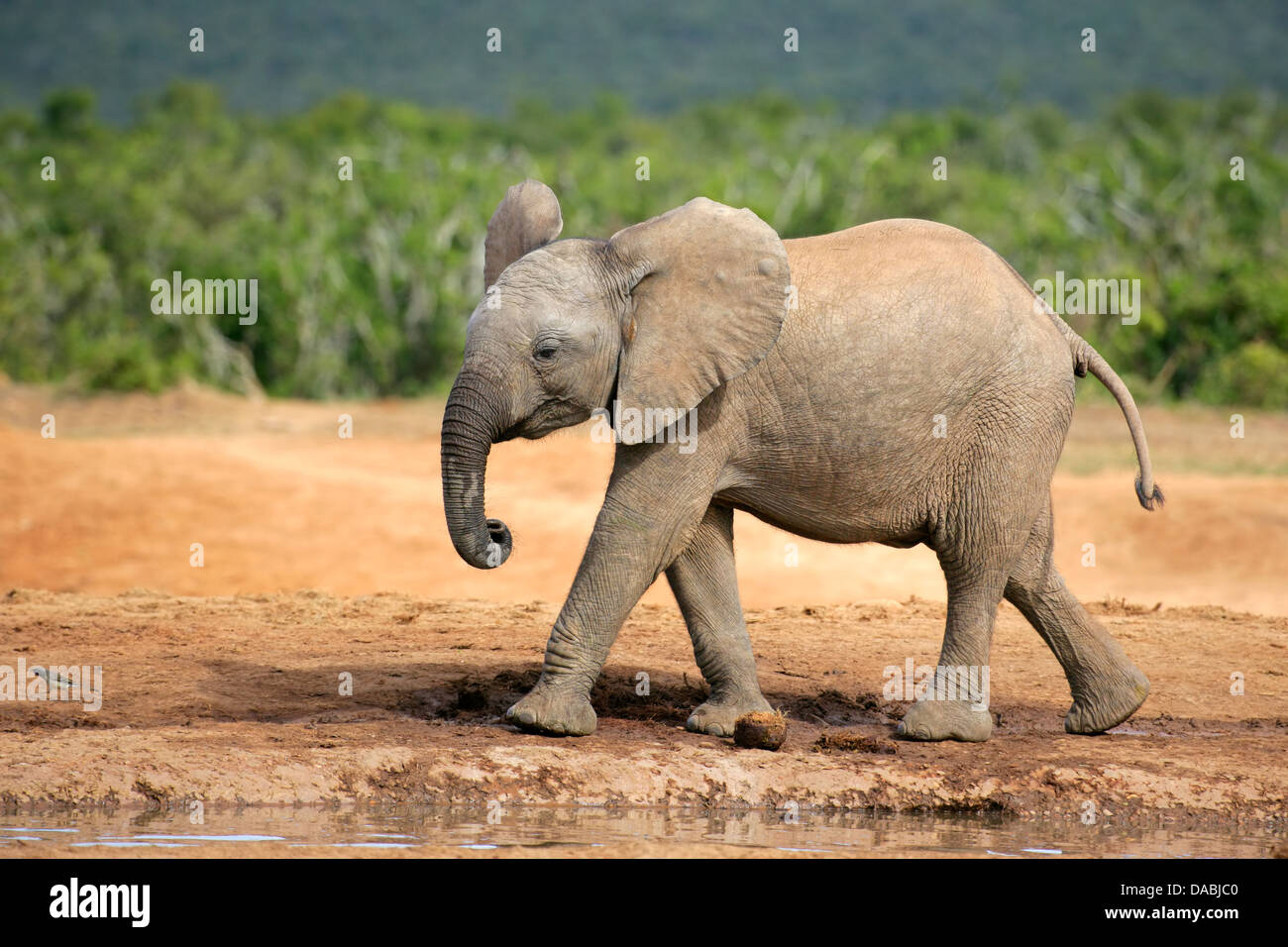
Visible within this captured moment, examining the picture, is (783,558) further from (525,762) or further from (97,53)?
(97,53)

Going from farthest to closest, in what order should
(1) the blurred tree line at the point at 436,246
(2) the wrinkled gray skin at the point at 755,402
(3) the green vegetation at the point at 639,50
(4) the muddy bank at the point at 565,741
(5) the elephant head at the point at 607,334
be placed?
(3) the green vegetation at the point at 639,50, (1) the blurred tree line at the point at 436,246, (2) the wrinkled gray skin at the point at 755,402, (5) the elephant head at the point at 607,334, (4) the muddy bank at the point at 565,741

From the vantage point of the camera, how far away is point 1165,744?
8.20 meters

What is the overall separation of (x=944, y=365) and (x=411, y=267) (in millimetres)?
19376

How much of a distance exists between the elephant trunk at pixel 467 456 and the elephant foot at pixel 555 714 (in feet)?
2.65

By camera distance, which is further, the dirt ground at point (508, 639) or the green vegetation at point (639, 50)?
the green vegetation at point (639, 50)

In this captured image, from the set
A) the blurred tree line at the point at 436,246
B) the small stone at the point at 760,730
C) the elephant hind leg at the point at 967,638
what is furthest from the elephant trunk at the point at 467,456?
the blurred tree line at the point at 436,246

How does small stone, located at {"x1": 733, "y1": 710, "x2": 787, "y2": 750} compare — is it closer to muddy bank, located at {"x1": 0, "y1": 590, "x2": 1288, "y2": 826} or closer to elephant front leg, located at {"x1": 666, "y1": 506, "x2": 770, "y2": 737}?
muddy bank, located at {"x1": 0, "y1": 590, "x2": 1288, "y2": 826}

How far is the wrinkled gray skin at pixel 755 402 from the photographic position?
731 cm

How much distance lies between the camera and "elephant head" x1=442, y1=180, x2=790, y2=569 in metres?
7.16

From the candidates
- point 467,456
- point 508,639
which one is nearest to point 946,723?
point 467,456

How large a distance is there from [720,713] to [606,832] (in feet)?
5.31

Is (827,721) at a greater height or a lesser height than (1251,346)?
lesser

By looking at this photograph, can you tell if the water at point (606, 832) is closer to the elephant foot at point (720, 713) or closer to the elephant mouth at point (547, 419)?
the elephant foot at point (720, 713)
